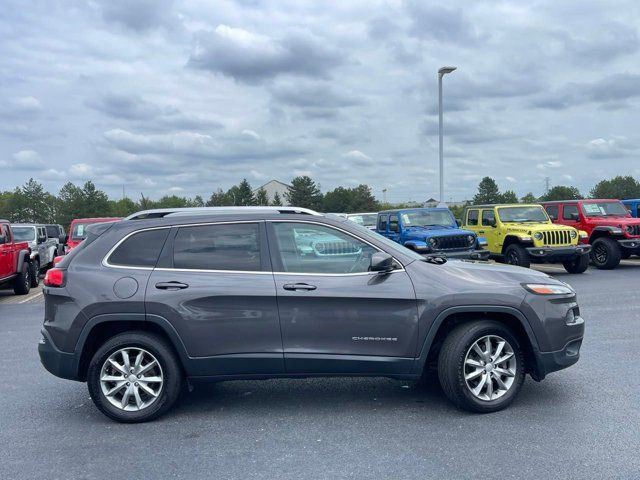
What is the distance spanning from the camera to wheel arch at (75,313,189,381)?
4.85 m

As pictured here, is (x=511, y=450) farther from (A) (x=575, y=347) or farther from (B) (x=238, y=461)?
(B) (x=238, y=461)

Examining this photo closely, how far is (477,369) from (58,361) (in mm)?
3403

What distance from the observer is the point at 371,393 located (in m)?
5.57

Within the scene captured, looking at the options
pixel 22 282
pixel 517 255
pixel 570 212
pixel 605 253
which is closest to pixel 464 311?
pixel 517 255

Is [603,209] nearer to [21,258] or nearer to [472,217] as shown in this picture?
[472,217]

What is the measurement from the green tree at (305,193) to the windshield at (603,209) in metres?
82.8

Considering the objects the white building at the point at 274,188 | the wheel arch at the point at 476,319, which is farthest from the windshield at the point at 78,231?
the white building at the point at 274,188

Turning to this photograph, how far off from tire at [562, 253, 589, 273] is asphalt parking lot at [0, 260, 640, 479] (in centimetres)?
959

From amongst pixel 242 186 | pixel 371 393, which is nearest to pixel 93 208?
pixel 242 186

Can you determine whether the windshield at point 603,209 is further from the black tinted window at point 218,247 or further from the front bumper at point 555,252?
the black tinted window at point 218,247

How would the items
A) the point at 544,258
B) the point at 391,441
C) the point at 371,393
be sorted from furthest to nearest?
the point at 544,258
the point at 371,393
the point at 391,441

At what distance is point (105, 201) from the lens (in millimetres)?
82688

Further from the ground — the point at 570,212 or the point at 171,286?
the point at 570,212

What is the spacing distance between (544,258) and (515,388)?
35.2ft
